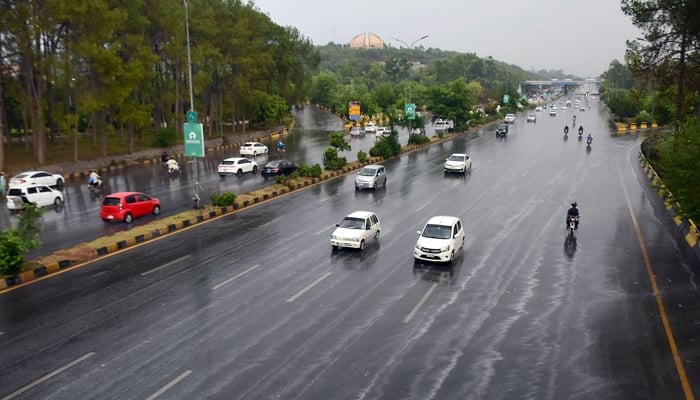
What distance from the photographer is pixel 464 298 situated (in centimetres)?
1594

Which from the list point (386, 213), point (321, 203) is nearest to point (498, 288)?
point (386, 213)

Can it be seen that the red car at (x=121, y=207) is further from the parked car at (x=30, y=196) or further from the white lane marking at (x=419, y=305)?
the white lane marking at (x=419, y=305)

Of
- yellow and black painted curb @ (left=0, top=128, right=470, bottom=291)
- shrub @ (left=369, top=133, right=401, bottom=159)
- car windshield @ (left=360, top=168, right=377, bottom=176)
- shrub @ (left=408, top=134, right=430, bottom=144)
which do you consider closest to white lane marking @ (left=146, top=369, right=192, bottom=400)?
yellow and black painted curb @ (left=0, top=128, right=470, bottom=291)

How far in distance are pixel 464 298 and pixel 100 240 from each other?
14764 mm

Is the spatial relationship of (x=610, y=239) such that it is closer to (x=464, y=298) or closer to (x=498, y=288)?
(x=498, y=288)

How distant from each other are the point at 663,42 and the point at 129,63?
42.4 meters

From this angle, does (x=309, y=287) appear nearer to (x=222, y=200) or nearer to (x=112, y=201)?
(x=222, y=200)

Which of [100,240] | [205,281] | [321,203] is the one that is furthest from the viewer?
[321,203]

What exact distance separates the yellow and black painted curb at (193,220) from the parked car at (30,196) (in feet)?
29.2

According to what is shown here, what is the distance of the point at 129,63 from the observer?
47.2 metres

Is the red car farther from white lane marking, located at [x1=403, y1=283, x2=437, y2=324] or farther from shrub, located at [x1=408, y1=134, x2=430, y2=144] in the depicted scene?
shrub, located at [x1=408, y1=134, x2=430, y2=144]

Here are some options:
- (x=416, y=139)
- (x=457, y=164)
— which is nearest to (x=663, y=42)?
(x=457, y=164)

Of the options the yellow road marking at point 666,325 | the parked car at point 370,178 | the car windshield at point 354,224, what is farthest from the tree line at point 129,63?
the yellow road marking at point 666,325

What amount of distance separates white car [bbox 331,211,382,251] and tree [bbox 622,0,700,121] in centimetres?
2707
